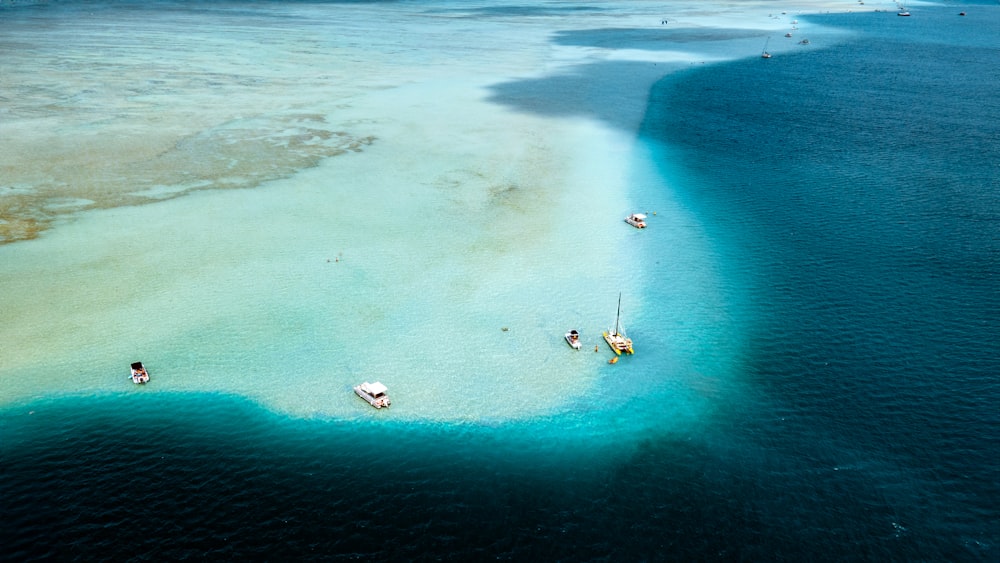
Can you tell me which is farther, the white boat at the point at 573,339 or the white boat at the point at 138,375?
the white boat at the point at 573,339

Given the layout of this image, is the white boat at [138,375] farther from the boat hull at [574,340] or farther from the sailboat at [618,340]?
the sailboat at [618,340]

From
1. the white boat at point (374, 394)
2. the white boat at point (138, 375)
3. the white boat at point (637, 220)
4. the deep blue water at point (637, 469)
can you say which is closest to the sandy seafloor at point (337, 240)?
the white boat at point (138, 375)

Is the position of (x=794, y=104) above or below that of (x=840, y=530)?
above

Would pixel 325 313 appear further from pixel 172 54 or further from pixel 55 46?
pixel 55 46

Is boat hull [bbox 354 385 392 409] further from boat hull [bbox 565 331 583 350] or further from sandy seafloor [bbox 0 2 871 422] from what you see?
boat hull [bbox 565 331 583 350]

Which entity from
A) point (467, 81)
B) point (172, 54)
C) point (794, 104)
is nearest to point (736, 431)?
point (794, 104)

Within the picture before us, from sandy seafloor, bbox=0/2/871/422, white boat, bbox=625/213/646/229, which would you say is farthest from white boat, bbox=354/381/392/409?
white boat, bbox=625/213/646/229
